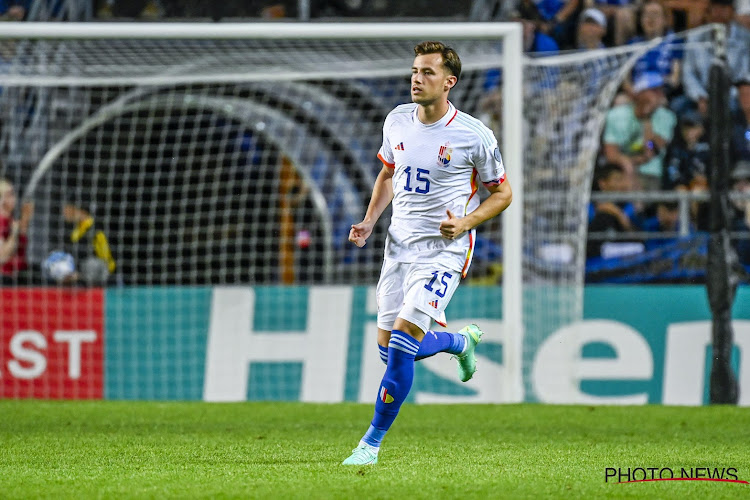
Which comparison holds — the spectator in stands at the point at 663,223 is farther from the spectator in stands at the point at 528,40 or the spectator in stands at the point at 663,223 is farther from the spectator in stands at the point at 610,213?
the spectator in stands at the point at 528,40

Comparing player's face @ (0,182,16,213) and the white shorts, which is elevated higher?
player's face @ (0,182,16,213)

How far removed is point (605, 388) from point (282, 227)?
3486 mm

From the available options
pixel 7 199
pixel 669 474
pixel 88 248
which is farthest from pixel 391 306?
pixel 7 199

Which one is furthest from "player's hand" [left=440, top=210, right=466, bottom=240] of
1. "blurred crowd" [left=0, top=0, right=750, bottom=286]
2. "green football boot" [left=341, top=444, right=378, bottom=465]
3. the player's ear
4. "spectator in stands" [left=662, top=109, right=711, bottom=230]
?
"spectator in stands" [left=662, top=109, right=711, bottom=230]

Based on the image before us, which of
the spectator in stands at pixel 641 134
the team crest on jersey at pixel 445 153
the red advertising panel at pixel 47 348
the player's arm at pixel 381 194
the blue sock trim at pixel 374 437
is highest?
the spectator in stands at pixel 641 134

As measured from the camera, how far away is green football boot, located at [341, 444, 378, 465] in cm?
561

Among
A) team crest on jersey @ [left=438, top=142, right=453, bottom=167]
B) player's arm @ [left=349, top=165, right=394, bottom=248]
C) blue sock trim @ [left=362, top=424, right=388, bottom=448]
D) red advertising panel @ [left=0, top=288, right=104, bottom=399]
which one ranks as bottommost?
red advertising panel @ [left=0, top=288, right=104, bottom=399]

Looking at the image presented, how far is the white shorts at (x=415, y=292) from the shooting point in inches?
228

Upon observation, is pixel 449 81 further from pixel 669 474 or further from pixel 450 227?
pixel 669 474

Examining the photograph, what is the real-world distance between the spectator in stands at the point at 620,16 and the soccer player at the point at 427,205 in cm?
704

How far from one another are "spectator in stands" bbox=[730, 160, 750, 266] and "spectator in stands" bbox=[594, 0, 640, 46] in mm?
2010

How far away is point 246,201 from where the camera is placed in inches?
464

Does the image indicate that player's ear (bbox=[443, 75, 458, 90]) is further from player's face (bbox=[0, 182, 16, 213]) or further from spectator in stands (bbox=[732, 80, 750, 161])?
player's face (bbox=[0, 182, 16, 213])

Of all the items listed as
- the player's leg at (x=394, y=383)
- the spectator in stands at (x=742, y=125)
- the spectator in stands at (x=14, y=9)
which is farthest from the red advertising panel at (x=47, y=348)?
the spectator in stands at (x=742, y=125)
